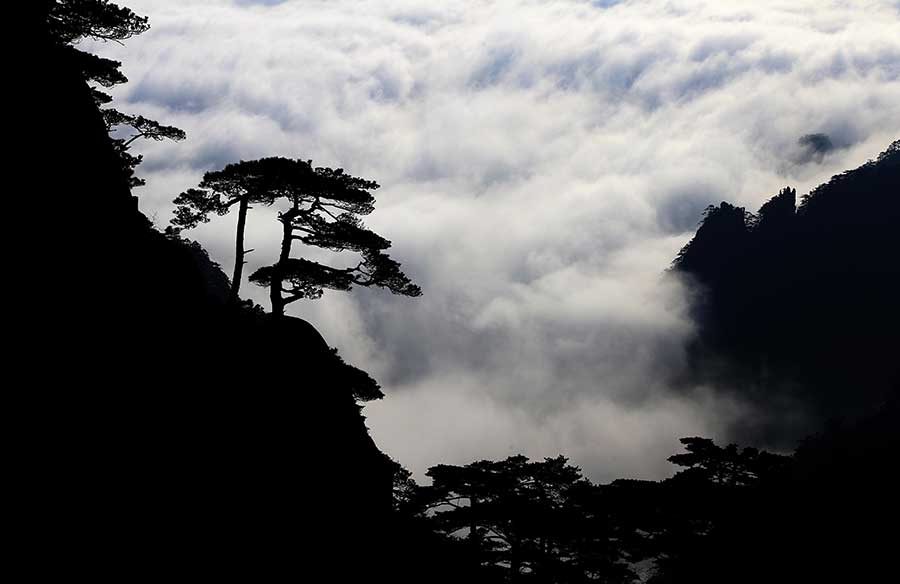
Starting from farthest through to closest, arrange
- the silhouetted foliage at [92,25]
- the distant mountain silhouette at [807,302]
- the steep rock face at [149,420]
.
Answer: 1. the distant mountain silhouette at [807,302]
2. the silhouetted foliage at [92,25]
3. the steep rock face at [149,420]

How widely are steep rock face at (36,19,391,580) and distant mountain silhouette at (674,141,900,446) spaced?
161m

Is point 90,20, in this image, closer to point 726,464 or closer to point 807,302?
point 726,464

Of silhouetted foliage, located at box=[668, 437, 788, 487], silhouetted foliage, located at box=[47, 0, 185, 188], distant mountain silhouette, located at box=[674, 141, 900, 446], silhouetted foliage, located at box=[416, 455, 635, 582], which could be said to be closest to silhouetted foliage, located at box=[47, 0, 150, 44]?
silhouetted foliage, located at box=[47, 0, 185, 188]

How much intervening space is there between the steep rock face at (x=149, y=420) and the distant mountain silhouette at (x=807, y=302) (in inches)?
6351

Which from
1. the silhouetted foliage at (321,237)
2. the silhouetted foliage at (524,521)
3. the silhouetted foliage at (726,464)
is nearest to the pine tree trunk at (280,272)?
the silhouetted foliage at (321,237)

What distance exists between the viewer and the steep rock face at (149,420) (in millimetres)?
8648

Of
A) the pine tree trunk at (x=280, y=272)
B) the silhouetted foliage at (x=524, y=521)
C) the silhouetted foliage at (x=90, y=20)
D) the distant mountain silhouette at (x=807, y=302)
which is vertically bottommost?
the silhouetted foliage at (x=524, y=521)

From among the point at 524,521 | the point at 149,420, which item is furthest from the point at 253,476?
the point at 524,521

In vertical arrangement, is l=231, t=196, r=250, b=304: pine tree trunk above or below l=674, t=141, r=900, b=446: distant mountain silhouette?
below

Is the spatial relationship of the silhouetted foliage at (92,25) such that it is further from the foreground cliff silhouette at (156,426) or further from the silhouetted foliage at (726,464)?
the silhouetted foliage at (726,464)

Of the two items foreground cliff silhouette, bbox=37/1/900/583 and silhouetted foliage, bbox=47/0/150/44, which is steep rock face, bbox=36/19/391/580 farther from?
silhouetted foliage, bbox=47/0/150/44

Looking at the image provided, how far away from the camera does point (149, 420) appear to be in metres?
10.5

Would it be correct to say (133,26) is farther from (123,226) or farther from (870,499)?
(870,499)

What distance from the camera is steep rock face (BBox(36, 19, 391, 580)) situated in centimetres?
865
